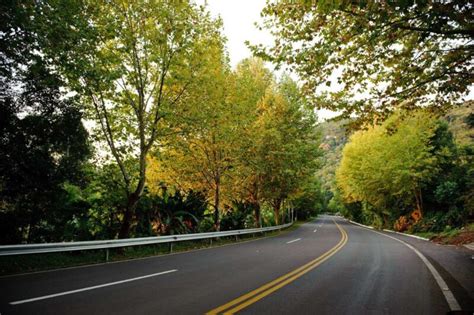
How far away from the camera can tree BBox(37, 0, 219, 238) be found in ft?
33.6

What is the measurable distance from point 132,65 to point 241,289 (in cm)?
960

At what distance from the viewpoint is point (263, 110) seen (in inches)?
993

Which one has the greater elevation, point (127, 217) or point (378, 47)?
point (378, 47)

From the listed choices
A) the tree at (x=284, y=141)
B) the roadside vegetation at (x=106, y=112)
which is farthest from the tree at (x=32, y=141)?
the tree at (x=284, y=141)

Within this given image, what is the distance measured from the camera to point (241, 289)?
6438mm

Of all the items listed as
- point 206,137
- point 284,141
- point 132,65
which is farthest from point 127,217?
point 284,141

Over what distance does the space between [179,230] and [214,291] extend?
10.0 metres

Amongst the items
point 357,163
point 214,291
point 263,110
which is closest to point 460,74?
point 214,291

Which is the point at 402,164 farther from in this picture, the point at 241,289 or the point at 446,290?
the point at 241,289

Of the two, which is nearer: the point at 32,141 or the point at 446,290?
the point at 446,290

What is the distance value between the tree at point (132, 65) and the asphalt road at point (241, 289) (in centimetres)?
491

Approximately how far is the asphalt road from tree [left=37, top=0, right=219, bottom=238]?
491cm

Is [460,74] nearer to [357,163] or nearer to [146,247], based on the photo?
[146,247]

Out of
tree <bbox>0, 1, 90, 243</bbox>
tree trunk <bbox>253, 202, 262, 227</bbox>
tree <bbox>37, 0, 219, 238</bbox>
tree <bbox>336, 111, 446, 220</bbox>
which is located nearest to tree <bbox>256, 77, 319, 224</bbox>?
tree trunk <bbox>253, 202, 262, 227</bbox>
